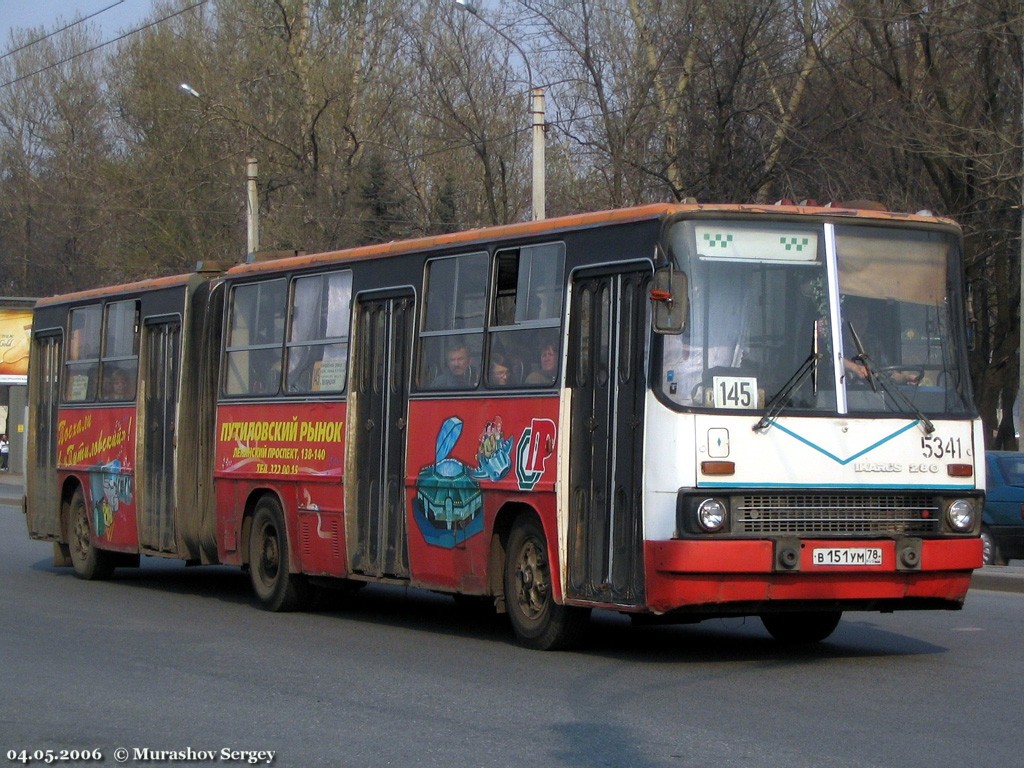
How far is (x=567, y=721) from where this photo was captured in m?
8.28

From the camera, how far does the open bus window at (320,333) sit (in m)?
13.6

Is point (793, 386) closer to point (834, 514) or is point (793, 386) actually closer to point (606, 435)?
point (834, 514)

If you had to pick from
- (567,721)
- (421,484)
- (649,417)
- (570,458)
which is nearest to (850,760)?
(567,721)

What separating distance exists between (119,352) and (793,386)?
30.6 ft

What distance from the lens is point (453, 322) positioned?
12188 millimetres

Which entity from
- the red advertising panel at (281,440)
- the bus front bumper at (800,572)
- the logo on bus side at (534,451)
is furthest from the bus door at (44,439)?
the bus front bumper at (800,572)

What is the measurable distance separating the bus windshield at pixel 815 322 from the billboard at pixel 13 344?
42.2m

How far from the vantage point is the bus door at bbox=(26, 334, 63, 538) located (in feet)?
61.3

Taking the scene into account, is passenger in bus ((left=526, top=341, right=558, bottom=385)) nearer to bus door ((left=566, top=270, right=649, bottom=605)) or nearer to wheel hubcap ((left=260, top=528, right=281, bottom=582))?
bus door ((left=566, top=270, right=649, bottom=605))

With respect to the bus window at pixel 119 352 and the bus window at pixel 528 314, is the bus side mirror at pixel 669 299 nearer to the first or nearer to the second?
the bus window at pixel 528 314

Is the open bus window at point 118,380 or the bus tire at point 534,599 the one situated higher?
the open bus window at point 118,380

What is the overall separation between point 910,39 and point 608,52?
6231mm

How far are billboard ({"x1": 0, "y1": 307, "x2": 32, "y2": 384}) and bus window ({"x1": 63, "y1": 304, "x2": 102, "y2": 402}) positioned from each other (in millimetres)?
32287

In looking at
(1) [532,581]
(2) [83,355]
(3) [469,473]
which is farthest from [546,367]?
(2) [83,355]
